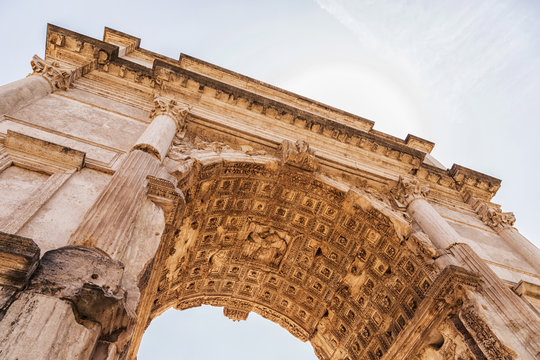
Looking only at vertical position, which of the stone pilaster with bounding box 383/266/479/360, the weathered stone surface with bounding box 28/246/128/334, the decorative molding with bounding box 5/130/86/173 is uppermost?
the decorative molding with bounding box 5/130/86/173

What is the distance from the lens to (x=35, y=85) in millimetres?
8125

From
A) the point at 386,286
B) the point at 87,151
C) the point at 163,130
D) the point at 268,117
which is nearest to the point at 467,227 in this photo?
the point at 386,286

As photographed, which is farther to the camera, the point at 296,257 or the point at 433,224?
the point at 296,257

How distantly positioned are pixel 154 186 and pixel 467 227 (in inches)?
336

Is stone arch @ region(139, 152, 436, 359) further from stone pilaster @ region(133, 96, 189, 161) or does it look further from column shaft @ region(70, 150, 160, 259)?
column shaft @ region(70, 150, 160, 259)

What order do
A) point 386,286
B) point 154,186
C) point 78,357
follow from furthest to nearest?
point 386,286
point 154,186
point 78,357

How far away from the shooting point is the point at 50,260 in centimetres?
329

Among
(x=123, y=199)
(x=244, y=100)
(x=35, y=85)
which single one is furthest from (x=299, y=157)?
(x=35, y=85)

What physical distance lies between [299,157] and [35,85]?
638 cm

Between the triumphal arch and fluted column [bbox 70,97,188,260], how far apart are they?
27 mm

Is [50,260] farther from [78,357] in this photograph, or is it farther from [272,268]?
[272,268]

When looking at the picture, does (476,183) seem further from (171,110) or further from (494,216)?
(171,110)

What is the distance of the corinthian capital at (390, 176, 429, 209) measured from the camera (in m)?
9.92

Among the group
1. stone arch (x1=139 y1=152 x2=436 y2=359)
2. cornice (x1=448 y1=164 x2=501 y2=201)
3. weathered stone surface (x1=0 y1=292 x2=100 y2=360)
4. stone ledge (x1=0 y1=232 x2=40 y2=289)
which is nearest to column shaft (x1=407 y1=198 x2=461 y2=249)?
stone arch (x1=139 y1=152 x2=436 y2=359)
